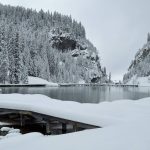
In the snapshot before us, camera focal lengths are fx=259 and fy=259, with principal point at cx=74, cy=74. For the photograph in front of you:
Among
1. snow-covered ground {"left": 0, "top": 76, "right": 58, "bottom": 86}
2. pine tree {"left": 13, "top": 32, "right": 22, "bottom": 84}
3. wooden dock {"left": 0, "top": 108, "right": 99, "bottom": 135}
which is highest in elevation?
pine tree {"left": 13, "top": 32, "right": 22, "bottom": 84}

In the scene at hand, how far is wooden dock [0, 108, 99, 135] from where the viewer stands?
55.7 ft

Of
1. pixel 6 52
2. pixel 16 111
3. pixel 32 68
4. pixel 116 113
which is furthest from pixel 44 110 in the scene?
pixel 32 68

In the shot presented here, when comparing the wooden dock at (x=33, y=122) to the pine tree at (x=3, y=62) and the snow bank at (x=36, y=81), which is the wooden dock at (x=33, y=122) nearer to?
the pine tree at (x=3, y=62)

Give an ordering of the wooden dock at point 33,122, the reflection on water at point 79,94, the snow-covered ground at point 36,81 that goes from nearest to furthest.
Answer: the wooden dock at point 33,122
the reflection on water at point 79,94
the snow-covered ground at point 36,81

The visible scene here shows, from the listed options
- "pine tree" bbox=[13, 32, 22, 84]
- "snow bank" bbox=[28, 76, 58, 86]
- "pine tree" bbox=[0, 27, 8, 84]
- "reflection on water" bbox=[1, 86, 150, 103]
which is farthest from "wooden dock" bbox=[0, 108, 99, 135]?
"snow bank" bbox=[28, 76, 58, 86]

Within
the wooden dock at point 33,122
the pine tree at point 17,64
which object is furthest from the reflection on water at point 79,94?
the wooden dock at point 33,122

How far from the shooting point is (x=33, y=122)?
19969 millimetres

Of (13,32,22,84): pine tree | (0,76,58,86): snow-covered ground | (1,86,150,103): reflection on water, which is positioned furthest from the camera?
(0,76,58,86): snow-covered ground

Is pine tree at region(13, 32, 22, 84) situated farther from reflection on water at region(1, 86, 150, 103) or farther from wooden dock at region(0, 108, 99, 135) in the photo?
wooden dock at region(0, 108, 99, 135)

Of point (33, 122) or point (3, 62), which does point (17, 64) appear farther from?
point (33, 122)

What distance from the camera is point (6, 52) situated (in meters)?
82.4

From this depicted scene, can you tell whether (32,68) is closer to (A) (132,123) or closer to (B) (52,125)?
(B) (52,125)

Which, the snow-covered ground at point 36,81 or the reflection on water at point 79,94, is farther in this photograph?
the snow-covered ground at point 36,81

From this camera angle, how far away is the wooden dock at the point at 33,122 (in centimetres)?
1698
